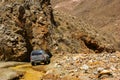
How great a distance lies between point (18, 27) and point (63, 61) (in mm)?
10862

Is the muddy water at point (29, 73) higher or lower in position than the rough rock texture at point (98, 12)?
higher

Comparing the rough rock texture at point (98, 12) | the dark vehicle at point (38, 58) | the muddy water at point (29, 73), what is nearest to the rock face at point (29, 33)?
the dark vehicle at point (38, 58)

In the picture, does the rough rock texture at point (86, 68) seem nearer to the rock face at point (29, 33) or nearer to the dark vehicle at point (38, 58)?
the dark vehicle at point (38, 58)

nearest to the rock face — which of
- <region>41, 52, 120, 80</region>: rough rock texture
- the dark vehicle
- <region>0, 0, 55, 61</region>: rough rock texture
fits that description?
<region>0, 0, 55, 61</region>: rough rock texture

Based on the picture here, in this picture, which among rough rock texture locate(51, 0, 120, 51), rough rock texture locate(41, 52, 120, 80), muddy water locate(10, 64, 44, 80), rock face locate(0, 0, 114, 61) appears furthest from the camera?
rough rock texture locate(51, 0, 120, 51)

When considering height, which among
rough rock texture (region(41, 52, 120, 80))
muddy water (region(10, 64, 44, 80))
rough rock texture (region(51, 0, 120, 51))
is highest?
rough rock texture (region(41, 52, 120, 80))

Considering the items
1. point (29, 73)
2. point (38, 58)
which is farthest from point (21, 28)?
point (29, 73)

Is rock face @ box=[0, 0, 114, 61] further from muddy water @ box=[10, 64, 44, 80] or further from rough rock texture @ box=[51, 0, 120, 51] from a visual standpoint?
rough rock texture @ box=[51, 0, 120, 51]

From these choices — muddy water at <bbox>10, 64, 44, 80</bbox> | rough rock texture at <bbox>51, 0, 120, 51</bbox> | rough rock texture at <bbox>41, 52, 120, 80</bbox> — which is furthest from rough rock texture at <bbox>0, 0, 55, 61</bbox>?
rough rock texture at <bbox>51, 0, 120, 51</bbox>

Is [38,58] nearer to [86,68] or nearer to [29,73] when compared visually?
[29,73]

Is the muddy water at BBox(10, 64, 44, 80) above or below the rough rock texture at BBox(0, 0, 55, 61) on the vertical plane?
below

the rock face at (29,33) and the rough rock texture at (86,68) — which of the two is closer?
the rough rock texture at (86,68)

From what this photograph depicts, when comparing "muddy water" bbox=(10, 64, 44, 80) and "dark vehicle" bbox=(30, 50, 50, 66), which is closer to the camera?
"muddy water" bbox=(10, 64, 44, 80)

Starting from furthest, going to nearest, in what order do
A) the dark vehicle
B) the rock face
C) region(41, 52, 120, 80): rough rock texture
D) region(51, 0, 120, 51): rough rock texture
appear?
region(51, 0, 120, 51): rough rock texture, the rock face, the dark vehicle, region(41, 52, 120, 80): rough rock texture
